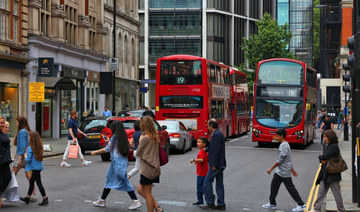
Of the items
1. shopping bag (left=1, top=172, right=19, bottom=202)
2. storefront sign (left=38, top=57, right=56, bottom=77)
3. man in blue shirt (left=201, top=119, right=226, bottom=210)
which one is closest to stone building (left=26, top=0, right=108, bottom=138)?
storefront sign (left=38, top=57, right=56, bottom=77)

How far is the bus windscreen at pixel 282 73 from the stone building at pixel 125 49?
1980 centimetres

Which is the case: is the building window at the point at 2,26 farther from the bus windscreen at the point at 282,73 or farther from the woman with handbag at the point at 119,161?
the woman with handbag at the point at 119,161

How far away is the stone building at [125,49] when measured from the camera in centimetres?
5025

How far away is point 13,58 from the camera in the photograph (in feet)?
106

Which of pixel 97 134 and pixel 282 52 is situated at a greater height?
pixel 282 52

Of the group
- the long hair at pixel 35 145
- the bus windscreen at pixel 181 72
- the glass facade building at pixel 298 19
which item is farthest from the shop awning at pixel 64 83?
the glass facade building at pixel 298 19

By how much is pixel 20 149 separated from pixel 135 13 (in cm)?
4547

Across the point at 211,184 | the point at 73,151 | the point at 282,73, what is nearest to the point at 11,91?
the point at 282,73

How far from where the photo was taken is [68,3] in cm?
4122

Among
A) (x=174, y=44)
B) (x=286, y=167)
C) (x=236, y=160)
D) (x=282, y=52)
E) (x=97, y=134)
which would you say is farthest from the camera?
(x=174, y=44)

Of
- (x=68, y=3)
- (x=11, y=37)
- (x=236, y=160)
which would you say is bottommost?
(x=236, y=160)

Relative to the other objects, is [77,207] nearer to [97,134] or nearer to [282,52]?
[97,134]

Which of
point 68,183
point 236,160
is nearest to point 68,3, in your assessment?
point 236,160

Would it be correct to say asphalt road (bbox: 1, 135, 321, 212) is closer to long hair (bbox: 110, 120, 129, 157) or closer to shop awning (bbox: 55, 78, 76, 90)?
long hair (bbox: 110, 120, 129, 157)
